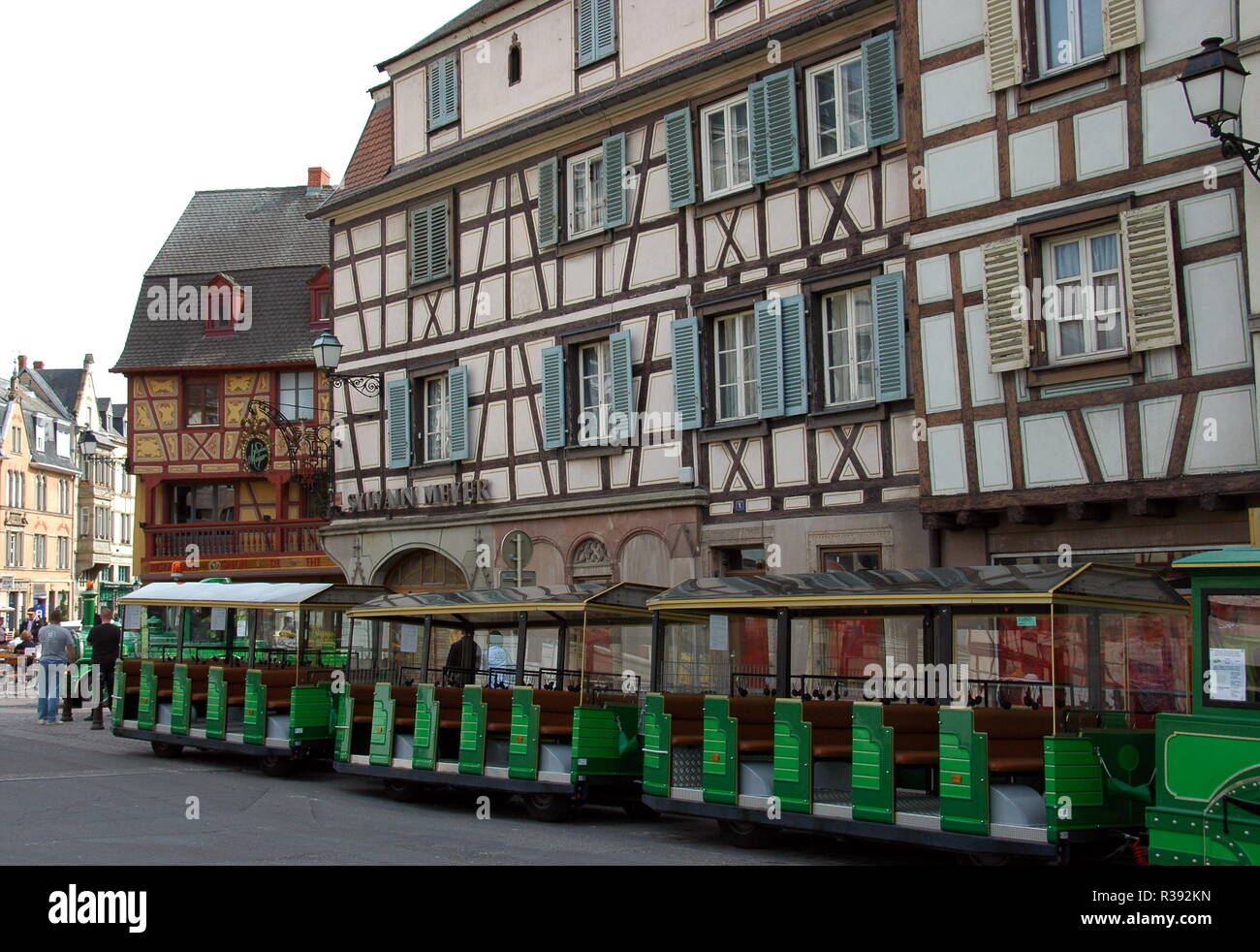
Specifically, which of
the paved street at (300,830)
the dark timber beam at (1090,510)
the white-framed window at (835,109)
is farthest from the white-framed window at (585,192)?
the dark timber beam at (1090,510)

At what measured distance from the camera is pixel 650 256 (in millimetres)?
20359

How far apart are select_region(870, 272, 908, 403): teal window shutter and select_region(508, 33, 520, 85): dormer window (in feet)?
28.0

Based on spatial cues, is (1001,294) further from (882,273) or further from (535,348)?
(535,348)

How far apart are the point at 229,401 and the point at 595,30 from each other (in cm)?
2071

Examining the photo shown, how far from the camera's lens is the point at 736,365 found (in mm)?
19328

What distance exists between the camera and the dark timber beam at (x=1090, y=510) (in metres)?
14.7

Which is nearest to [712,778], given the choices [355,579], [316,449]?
[355,579]

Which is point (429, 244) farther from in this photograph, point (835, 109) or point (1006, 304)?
point (1006, 304)

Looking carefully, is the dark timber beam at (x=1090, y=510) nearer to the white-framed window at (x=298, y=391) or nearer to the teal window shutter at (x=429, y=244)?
the teal window shutter at (x=429, y=244)

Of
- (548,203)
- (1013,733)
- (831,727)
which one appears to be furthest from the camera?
(548,203)

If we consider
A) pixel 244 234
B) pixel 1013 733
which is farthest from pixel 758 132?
pixel 244 234

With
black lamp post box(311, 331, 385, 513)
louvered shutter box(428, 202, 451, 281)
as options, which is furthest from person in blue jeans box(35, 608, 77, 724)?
louvered shutter box(428, 202, 451, 281)

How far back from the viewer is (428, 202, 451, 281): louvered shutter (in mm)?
23688
